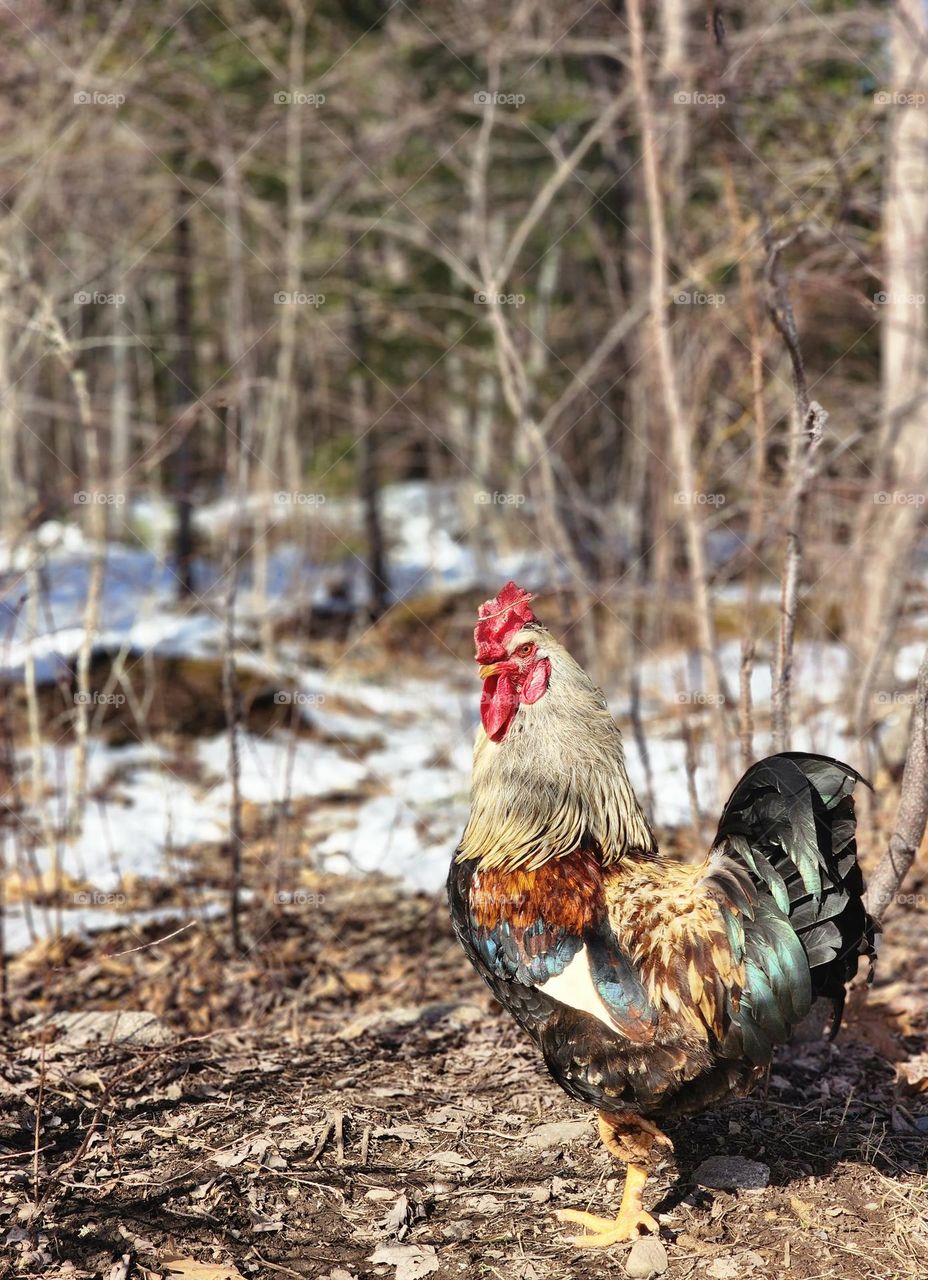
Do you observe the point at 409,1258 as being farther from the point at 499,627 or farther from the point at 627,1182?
the point at 499,627

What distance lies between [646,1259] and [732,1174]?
0.48 meters

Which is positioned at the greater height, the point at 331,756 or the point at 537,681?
the point at 537,681

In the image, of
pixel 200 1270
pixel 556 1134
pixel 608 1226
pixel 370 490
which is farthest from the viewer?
pixel 370 490

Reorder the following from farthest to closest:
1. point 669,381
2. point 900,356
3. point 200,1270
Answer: point 900,356, point 669,381, point 200,1270

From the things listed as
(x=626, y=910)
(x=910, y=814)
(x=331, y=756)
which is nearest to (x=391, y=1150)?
(x=626, y=910)

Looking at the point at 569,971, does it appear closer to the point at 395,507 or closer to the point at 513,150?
the point at 513,150

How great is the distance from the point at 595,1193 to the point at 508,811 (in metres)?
1.17

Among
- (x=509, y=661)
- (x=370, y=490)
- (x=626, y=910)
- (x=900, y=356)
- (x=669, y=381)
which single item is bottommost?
(x=626, y=910)

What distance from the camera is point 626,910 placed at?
3.01m

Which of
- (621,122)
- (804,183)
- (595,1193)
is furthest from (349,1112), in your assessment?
(621,122)

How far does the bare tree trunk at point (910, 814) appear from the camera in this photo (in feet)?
11.0

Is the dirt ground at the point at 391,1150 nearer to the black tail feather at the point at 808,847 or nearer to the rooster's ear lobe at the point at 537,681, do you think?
the black tail feather at the point at 808,847

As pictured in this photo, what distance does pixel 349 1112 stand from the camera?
353 cm

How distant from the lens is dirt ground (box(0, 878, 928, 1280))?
113 inches
